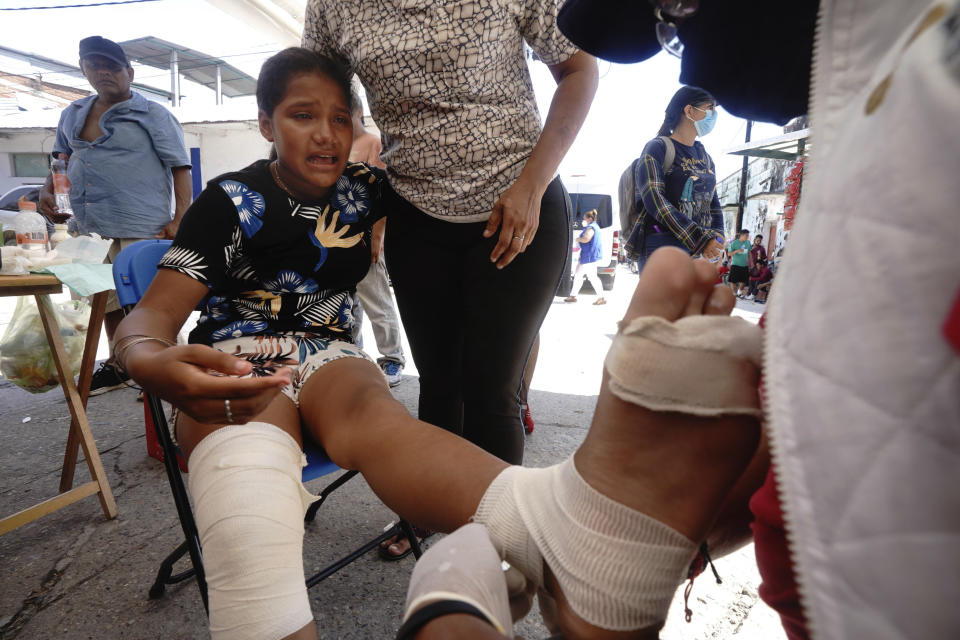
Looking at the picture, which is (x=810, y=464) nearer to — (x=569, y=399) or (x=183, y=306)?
(x=183, y=306)

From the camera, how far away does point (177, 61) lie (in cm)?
1136

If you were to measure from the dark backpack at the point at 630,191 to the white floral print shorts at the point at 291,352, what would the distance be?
2.03 m

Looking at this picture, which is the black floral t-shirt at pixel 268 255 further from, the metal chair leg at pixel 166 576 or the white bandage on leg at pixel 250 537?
the metal chair leg at pixel 166 576

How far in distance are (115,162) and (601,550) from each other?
3529 mm

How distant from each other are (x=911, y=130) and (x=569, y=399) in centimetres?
284

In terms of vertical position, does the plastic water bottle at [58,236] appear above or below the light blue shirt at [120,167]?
below

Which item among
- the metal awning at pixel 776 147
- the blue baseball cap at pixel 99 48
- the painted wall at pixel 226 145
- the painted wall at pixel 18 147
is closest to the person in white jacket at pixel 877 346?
the blue baseball cap at pixel 99 48

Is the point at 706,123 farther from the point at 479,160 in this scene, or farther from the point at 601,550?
the point at 601,550

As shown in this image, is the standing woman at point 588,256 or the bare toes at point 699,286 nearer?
the bare toes at point 699,286

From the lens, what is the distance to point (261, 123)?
1.35m

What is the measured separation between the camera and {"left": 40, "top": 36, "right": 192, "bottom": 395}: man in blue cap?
114 inches

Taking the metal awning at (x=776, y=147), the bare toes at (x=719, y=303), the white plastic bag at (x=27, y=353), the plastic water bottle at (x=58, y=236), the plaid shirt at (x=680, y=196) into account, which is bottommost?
the white plastic bag at (x=27, y=353)

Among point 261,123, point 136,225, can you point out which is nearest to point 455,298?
point 261,123

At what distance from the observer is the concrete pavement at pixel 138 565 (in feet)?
4.07
